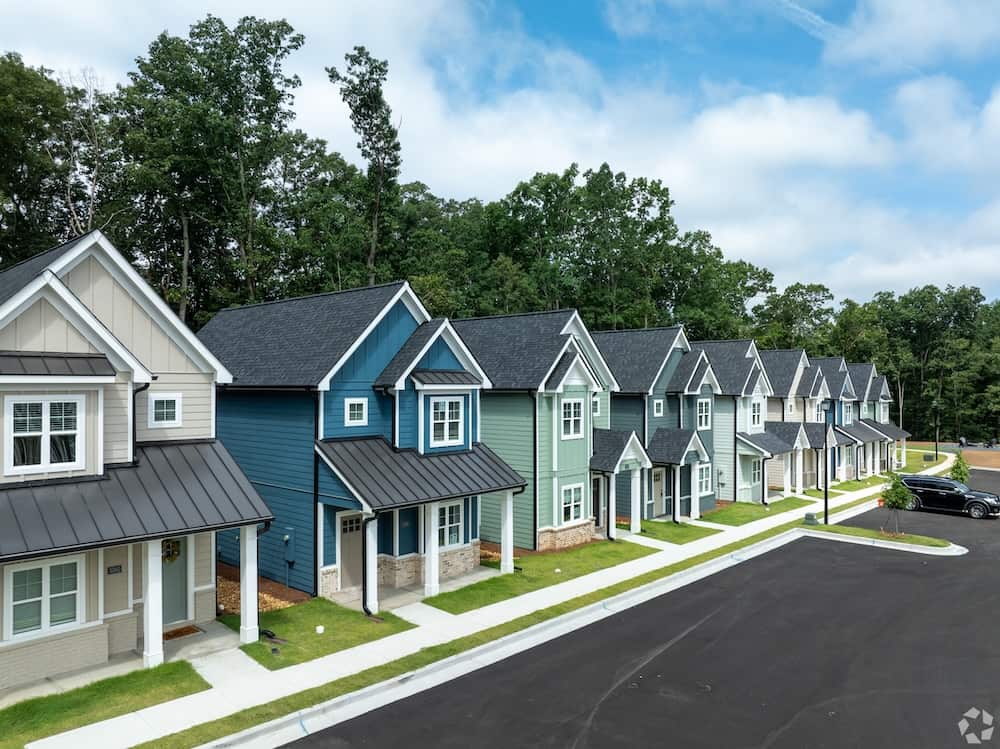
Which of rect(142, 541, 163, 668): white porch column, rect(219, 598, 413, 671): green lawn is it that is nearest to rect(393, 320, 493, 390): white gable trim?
rect(219, 598, 413, 671): green lawn

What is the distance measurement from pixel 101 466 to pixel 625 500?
871 inches

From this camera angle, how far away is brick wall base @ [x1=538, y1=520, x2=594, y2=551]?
2439 centimetres

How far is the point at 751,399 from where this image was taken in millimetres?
37031

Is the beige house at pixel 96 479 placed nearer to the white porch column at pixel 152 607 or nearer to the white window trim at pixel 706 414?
the white porch column at pixel 152 607

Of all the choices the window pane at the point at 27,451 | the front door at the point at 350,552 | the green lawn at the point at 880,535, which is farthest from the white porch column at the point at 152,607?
the green lawn at the point at 880,535

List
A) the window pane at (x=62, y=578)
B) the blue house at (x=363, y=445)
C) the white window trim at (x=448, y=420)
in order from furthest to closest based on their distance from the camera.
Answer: the white window trim at (x=448, y=420)
the blue house at (x=363, y=445)
the window pane at (x=62, y=578)

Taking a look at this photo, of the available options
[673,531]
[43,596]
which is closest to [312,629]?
[43,596]

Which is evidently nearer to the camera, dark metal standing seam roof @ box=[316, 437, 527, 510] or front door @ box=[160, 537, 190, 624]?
front door @ box=[160, 537, 190, 624]

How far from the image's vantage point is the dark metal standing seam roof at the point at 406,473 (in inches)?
682

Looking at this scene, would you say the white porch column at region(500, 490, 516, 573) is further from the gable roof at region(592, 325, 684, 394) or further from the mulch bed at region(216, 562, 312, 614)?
the gable roof at region(592, 325, 684, 394)

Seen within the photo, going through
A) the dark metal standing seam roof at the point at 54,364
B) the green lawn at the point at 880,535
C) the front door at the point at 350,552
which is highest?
the dark metal standing seam roof at the point at 54,364

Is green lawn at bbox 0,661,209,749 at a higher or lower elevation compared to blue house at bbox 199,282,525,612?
lower

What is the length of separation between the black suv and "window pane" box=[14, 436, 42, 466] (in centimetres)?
3732

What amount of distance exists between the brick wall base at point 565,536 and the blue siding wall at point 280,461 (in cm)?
937
